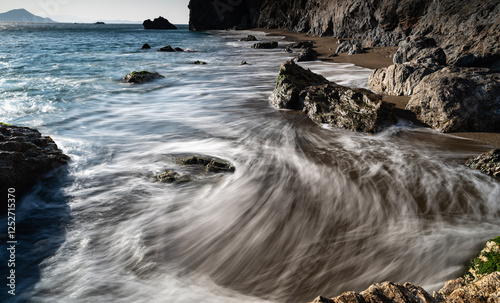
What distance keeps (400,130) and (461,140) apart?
97 centimetres

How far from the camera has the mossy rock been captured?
86.3 inches

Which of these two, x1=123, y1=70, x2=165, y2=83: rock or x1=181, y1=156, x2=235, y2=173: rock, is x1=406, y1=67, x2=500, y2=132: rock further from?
x1=123, y1=70, x2=165, y2=83: rock

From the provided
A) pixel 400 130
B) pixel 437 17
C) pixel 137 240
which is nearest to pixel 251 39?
pixel 437 17

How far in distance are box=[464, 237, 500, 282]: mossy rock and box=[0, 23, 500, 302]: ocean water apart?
17cm

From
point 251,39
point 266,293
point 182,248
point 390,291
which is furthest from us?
point 251,39

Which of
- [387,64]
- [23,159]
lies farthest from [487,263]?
[387,64]

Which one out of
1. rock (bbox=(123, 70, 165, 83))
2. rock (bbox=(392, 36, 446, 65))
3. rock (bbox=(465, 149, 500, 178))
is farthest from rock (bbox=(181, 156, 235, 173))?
rock (bbox=(123, 70, 165, 83))

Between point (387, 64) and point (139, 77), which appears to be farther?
point (387, 64)

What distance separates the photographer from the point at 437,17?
13.0 metres

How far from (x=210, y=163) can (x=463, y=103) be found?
4722mm

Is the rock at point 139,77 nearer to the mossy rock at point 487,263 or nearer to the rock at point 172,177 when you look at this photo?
the rock at point 172,177

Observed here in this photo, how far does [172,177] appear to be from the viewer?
4.15 metres

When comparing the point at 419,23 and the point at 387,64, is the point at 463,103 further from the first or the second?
the point at 419,23

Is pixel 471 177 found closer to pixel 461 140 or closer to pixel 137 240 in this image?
pixel 461 140
